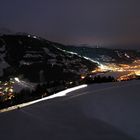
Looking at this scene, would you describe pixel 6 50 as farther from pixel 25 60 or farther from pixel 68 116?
pixel 68 116

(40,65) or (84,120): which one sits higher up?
(84,120)

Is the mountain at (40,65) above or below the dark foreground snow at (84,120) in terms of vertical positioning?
below

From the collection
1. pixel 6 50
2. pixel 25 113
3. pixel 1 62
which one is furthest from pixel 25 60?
pixel 25 113

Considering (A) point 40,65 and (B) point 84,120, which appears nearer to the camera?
(B) point 84,120

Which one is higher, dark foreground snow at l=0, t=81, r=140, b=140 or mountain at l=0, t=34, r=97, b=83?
dark foreground snow at l=0, t=81, r=140, b=140

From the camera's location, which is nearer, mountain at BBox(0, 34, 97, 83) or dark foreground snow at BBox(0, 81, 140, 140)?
dark foreground snow at BBox(0, 81, 140, 140)

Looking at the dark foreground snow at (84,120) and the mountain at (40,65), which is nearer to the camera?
the dark foreground snow at (84,120)
